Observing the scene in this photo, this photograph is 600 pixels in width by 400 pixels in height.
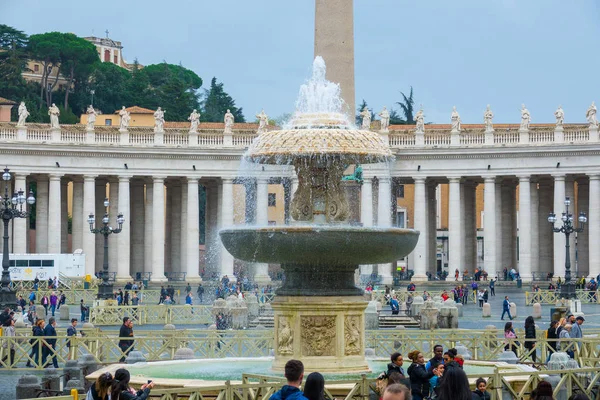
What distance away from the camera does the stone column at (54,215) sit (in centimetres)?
8488

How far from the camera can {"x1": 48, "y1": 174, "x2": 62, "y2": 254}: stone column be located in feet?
278

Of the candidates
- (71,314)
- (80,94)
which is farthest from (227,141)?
(80,94)

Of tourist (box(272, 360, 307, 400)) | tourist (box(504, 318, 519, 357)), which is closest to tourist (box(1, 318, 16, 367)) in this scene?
tourist (box(504, 318, 519, 357))

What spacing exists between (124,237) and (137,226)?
25.3ft

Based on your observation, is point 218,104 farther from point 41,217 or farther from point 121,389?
point 121,389

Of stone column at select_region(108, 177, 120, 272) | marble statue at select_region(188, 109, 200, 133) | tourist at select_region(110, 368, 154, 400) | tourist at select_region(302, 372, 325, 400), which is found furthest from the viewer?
stone column at select_region(108, 177, 120, 272)

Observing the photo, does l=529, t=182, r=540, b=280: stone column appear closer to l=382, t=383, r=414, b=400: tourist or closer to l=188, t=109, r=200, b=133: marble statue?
l=188, t=109, r=200, b=133: marble statue

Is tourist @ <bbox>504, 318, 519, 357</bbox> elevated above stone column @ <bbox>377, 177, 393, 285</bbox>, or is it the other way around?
stone column @ <bbox>377, 177, 393, 285</bbox>

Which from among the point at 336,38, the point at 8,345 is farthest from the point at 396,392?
the point at 336,38

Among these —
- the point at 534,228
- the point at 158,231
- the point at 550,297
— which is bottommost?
the point at 550,297

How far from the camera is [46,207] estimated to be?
286 feet

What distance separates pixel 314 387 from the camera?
15680 mm

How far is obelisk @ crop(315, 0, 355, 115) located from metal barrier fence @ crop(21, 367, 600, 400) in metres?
32.9

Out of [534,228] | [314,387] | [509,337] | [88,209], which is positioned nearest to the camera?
[314,387]
